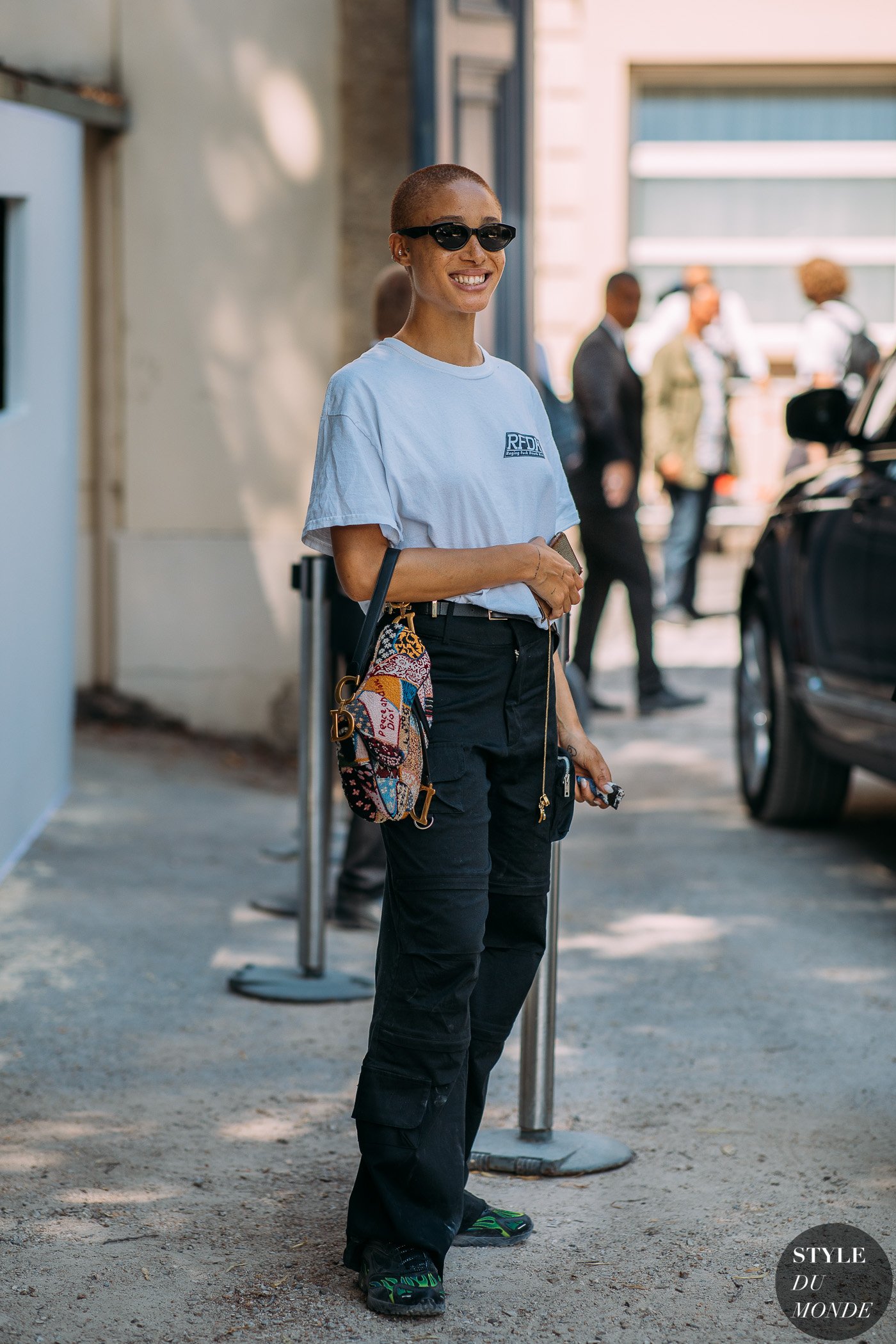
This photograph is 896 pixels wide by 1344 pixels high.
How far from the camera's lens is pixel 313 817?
5.20 metres

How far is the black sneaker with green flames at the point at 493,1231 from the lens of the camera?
11.6ft

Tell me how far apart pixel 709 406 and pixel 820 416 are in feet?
19.6

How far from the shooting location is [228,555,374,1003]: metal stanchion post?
517cm

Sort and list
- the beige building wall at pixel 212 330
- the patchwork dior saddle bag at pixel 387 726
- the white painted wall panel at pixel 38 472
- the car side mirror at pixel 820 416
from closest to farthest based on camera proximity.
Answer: the patchwork dior saddle bag at pixel 387 726 < the white painted wall panel at pixel 38 472 < the car side mirror at pixel 820 416 < the beige building wall at pixel 212 330

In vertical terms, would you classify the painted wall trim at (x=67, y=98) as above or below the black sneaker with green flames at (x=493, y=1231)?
above

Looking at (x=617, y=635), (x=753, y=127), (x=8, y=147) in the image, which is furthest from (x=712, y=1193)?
(x=753, y=127)

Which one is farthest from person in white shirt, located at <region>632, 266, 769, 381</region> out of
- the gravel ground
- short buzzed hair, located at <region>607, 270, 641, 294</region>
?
the gravel ground

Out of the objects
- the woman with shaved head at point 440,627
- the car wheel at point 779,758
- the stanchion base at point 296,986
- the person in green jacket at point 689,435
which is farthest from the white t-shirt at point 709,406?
the woman with shaved head at point 440,627

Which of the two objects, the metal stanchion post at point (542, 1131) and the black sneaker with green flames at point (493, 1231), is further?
the metal stanchion post at point (542, 1131)

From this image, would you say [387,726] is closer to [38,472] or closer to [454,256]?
[454,256]

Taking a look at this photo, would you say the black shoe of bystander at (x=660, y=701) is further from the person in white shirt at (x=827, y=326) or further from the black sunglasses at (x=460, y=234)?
the black sunglasses at (x=460, y=234)

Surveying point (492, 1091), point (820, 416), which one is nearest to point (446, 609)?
point (492, 1091)

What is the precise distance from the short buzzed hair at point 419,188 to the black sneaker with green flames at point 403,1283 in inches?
70.5

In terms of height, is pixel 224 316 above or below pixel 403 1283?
above
